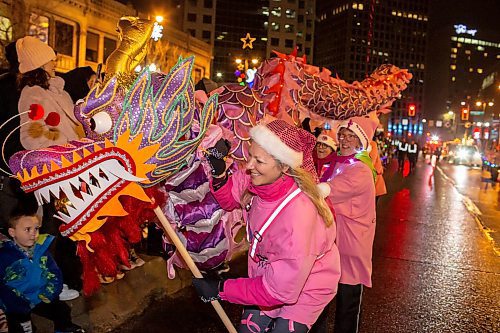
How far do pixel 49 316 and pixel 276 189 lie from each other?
87.1 inches

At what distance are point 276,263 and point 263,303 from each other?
23 cm

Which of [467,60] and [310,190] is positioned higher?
[467,60]

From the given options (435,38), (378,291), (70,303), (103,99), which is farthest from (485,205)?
(435,38)

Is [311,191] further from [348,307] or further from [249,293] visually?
[348,307]

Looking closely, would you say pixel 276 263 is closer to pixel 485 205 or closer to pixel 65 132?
pixel 65 132

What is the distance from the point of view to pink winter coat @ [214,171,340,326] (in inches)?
101

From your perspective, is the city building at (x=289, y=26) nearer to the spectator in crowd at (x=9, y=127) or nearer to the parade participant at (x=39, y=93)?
the parade participant at (x=39, y=93)

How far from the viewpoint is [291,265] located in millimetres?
2564

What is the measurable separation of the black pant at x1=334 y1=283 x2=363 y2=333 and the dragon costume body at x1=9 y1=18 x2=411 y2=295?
96 cm

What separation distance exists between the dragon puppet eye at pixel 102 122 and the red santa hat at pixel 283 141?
78cm

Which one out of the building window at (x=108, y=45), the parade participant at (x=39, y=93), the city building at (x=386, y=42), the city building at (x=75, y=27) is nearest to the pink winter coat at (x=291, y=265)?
the parade participant at (x=39, y=93)

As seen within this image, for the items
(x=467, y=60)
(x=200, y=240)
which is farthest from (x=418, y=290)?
(x=467, y=60)

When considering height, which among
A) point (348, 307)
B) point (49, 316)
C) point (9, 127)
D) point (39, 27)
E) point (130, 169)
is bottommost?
point (49, 316)

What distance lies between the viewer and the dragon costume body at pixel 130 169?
2643 mm
